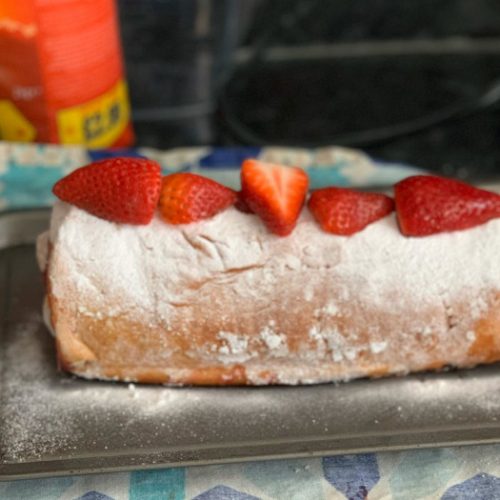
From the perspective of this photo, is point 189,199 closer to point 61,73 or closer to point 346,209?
point 346,209

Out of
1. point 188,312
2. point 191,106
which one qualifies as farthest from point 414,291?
point 191,106

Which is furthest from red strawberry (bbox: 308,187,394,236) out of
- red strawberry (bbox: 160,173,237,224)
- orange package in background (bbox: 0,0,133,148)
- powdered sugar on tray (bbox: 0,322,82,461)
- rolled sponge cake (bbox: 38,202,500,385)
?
orange package in background (bbox: 0,0,133,148)

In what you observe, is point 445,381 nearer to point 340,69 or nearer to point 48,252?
point 48,252

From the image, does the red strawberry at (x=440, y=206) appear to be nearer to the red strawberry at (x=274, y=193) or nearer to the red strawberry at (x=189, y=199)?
the red strawberry at (x=274, y=193)

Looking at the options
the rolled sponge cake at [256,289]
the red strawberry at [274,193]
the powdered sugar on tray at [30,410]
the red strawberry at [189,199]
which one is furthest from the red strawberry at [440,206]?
the powdered sugar on tray at [30,410]

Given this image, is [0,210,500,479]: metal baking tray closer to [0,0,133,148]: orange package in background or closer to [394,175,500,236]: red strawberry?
[394,175,500,236]: red strawberry
